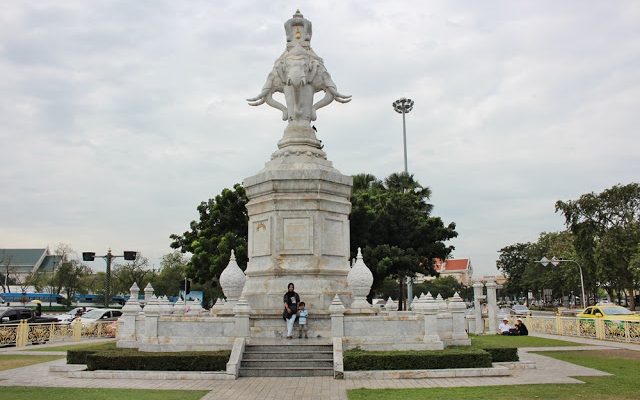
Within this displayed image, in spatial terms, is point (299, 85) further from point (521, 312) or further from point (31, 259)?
point (31, 259)

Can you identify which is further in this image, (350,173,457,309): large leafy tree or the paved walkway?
(350,173,457,309): large leafy tree

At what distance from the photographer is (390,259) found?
3412cm

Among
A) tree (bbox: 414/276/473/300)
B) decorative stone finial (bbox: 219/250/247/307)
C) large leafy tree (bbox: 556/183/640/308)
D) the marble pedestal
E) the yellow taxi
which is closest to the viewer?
the marble pedestal

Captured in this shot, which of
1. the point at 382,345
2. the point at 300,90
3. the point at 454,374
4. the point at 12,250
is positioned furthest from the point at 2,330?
the point at 12,250

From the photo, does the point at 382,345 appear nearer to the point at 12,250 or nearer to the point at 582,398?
the point at 582,398

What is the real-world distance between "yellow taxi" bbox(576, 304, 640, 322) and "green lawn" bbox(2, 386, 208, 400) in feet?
73.9

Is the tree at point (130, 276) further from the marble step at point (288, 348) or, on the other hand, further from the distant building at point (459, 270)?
the distant building at point (459, 270)

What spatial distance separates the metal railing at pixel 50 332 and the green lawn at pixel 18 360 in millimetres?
5357

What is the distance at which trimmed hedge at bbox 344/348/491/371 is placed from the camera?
13555 mm

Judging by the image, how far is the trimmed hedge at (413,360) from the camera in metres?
13.6

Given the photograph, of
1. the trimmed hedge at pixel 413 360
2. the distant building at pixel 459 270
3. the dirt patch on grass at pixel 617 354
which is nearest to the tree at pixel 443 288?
the distant building at pixel 459 270

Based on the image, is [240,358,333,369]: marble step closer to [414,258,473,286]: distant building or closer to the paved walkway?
the paved walkway

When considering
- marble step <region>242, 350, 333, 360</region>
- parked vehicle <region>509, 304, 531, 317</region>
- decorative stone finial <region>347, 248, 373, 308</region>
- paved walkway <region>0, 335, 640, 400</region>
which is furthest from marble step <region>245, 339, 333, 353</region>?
parked vehicle <region>509, 304, 531, 317</region>

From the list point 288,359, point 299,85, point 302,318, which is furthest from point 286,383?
point 299,85
